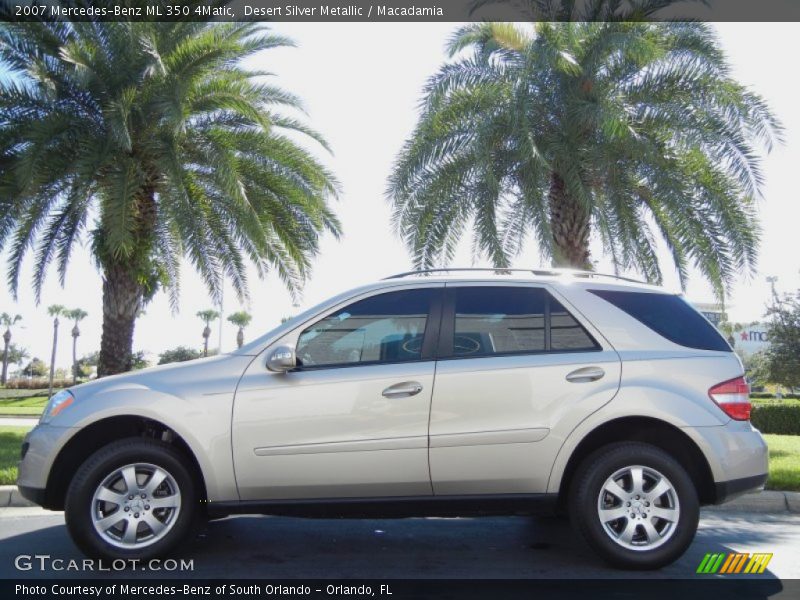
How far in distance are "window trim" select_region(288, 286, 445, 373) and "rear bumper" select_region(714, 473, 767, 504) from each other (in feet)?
6.49

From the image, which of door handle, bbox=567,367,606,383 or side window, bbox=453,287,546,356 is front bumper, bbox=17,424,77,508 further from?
door handle, bbox=567,367,606,383

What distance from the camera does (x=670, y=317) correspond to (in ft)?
16.8

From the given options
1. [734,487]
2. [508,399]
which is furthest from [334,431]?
[734,487]

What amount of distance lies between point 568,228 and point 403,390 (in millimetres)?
10160

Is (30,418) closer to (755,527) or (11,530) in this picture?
(11,530)

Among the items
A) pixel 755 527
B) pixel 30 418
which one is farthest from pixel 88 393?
pixel 30 418

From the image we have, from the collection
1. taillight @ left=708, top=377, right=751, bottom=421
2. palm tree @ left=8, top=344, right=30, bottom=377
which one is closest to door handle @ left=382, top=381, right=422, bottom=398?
taillight @ left=708, top=377, right=751, bottom=421

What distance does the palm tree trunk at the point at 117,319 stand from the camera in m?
13.9

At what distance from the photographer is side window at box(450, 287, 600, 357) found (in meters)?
4.95

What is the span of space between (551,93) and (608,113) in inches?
70.1
